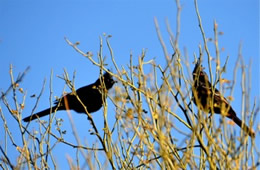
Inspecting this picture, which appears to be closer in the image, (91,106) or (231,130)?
(231,130)

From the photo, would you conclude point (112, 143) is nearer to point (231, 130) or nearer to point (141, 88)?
point (141, 88)

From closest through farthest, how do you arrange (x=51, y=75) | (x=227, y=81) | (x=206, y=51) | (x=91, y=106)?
(x=227, y=81) → (x=206, y=51) → (x=51, y=75) → (x=91, y=106)

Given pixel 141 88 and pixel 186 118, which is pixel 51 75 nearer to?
pixel 141 88

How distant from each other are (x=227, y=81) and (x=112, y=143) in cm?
136

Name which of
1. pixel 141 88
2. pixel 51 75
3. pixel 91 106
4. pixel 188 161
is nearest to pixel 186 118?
pixel 141 88

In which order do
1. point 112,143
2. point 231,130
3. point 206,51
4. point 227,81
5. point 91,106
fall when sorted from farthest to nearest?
point 91,106 → point 112,143 → point 206,51 → point 227,81 → point 231,130

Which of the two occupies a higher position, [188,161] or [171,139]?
[171,139]

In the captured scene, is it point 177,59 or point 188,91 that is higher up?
point 177,59

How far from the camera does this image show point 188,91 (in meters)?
4.31

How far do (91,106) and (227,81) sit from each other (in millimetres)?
4204

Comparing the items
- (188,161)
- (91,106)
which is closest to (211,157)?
(188,161)

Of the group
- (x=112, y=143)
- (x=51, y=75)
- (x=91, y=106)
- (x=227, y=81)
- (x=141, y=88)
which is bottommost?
(x=227, y=81)

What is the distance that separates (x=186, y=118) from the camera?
4.75m

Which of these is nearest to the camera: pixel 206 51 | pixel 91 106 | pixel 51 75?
pixel 206 51
